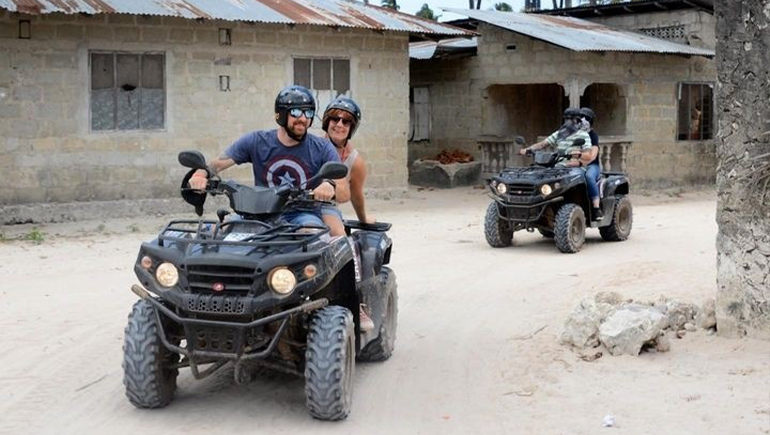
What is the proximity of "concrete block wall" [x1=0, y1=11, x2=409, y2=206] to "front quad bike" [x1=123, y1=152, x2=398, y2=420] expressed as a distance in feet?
30.5

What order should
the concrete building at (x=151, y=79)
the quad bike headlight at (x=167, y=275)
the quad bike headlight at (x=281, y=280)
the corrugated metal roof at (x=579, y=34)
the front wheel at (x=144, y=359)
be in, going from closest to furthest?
the quad bike headlight at (x=281, y=280) → the quad bike headlight at (x=167, y=275) → the front wheel at (x=144, y=359) → the concrete building at (x=151, y=79) → the corrugated metal roof at (x=579, y=34)

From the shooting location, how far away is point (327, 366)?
495 centimetres

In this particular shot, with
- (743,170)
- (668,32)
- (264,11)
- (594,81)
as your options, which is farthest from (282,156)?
(668,32)

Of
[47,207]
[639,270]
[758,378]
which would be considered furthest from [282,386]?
[47,207]

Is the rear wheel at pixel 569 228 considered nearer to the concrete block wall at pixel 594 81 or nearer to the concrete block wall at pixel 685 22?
the concrete block wall at pixel 594 81

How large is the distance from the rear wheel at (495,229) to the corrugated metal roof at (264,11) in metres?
4.92

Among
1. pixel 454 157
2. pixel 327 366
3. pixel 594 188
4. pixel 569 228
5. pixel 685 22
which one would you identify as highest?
pixel 685 22

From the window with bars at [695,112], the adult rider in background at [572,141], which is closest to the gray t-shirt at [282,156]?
the adult rider in background at [572,141]

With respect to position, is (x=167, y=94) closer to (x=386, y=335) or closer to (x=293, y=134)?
(x=386, y=335)

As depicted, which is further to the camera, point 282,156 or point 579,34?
point 579,34

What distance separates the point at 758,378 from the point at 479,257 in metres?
5.50

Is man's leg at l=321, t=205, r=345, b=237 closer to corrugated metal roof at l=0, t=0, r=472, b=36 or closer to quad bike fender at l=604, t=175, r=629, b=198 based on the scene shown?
quad bike fender at l=604, t=175, r=629, b=198

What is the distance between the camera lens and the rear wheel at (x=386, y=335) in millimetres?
6321

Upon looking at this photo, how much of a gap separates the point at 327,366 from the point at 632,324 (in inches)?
90.7
